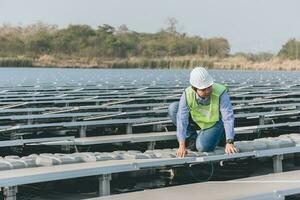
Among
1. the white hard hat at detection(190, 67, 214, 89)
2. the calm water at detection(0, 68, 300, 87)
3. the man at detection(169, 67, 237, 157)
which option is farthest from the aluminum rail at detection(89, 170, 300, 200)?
the calm water at detection(0, 68, 300, 87)

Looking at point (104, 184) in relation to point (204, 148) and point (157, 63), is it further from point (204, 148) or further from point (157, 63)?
point (157, 63)

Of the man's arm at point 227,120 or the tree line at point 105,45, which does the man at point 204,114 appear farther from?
the tree line at point 105,45

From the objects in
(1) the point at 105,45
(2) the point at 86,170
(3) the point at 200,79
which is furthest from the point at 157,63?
(2) the point at 86,170

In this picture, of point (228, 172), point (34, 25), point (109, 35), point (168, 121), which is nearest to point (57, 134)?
point (168, 121)

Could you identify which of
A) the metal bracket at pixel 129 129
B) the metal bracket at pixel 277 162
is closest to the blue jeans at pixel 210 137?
the metal bracket at pixel 277 162

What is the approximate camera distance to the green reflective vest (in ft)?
19.4

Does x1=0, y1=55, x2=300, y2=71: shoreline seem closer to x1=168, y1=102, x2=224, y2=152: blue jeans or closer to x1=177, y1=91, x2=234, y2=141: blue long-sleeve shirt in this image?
x1=168, y1=102, x2=224, y2=152: blue jeans

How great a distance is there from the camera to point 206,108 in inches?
238

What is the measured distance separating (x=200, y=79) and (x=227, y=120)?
19.5 inches

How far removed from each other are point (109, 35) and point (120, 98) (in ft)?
191

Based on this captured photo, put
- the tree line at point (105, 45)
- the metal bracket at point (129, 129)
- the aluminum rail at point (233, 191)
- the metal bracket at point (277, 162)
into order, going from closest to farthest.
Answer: the aluminum rail at point (233, 191)
the metal bracket at point (277, 162)
the metal bracket at point (129, 129)
the tree line at point (105, 45)

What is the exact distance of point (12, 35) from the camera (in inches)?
2936

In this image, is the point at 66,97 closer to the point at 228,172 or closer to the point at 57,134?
the point at 57,134

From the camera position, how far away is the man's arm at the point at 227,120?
228 inches
